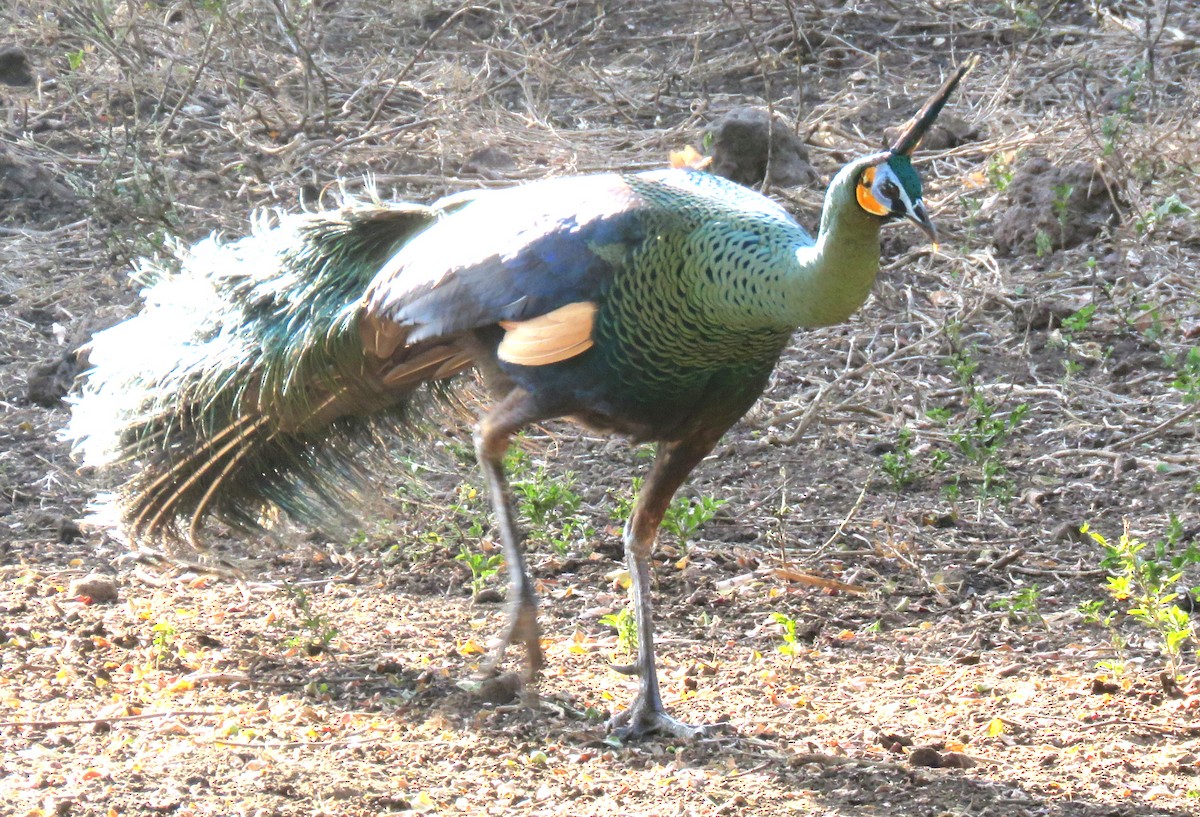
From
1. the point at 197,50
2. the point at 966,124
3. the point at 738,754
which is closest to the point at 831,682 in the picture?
the point at 738,754

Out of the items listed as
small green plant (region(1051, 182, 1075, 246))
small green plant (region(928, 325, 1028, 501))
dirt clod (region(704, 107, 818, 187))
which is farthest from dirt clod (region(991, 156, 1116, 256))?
small green plant (region(928, 325, 1028, 501))

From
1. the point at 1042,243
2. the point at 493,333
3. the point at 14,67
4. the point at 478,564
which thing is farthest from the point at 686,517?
the point at 14,67

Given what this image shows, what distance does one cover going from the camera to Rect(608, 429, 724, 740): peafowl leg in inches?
154

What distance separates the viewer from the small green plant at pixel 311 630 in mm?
4391

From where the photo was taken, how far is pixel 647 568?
13.7 feet

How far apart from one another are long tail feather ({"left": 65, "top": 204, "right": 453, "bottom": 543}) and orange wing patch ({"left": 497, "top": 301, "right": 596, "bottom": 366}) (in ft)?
2.52

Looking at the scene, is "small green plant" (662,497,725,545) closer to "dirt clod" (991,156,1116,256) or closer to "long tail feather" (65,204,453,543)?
"long tail feather" (65,204,453,543)

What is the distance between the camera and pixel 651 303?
3.74 meters

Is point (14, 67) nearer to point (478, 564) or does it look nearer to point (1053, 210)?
point (478, 564)

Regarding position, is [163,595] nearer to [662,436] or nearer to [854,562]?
[662,436]

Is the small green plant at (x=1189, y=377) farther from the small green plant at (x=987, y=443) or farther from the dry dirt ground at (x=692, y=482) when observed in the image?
the small green plant at (x=987, y=443)

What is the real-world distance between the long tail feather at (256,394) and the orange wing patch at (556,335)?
2.52 ft

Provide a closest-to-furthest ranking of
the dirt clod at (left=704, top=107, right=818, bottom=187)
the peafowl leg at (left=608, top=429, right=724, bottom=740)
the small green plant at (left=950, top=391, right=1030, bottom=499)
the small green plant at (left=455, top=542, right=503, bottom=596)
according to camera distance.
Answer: the peafowl leg at (left=608, top=429, right=724, bottom=740) < the small green plant at (left=455, top=542, right=503, bottom=596) < the small green plant at (left=950, top=391, right=1030, bottom=499) < the dirt clod at (left=704, top=107, right=818, bottom=187)

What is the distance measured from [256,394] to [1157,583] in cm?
270
